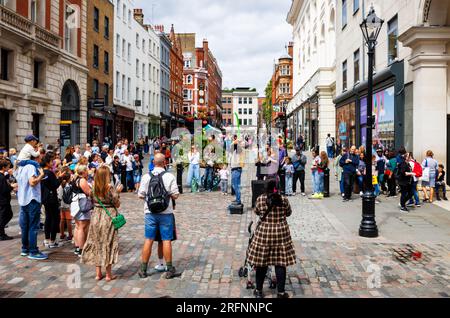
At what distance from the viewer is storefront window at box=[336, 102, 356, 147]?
24.6 metres

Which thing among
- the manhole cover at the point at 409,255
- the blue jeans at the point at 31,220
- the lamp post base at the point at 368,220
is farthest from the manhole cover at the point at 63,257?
the lamp post base at the point at 368,220

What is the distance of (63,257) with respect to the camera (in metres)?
7.35

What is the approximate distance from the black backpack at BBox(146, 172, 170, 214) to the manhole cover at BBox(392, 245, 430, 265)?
4.12 meters

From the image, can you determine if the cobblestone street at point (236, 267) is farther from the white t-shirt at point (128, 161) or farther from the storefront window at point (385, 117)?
the storefront window at point (385, 117)

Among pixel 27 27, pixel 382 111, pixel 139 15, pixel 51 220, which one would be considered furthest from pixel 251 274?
pixel 139 15

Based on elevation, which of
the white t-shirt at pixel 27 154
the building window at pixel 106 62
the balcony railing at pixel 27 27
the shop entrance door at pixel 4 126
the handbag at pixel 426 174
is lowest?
the handbag at pixel 426 174

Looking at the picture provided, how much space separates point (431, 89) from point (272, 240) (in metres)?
11.8

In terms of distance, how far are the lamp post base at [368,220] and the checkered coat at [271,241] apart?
4.18m

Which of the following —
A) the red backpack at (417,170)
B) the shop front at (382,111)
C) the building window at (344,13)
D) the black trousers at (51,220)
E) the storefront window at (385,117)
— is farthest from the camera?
the building window at (344,13)

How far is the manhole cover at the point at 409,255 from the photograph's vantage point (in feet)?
23.6

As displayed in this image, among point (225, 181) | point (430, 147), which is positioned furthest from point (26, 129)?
point (430, 147)

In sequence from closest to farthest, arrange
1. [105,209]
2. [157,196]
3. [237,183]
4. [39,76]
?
[157,196] → [105,209] → [237,183] → [39,76]

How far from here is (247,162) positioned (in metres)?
29.6

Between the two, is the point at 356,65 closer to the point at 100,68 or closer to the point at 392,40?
the point at 392,40
